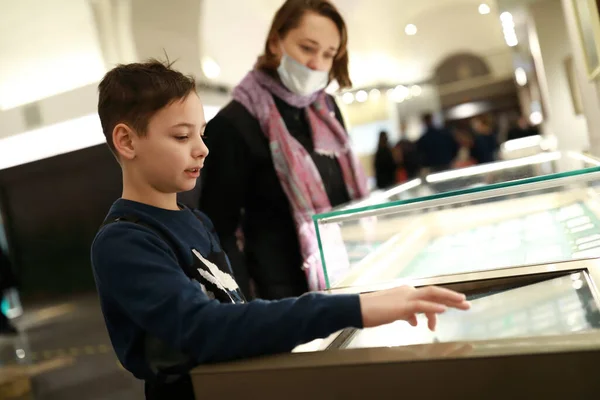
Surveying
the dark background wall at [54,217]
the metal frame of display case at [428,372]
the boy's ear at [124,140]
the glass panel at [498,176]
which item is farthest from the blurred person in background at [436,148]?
the metal frame of display case at [428,372]

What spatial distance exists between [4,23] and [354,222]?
2.20 meters

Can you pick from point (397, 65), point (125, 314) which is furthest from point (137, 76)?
point (397, 65)

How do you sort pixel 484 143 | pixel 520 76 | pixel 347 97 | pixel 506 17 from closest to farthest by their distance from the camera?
pixel 347 97 < pixel 506 17 < pixel 484 143 < pixel 520 76

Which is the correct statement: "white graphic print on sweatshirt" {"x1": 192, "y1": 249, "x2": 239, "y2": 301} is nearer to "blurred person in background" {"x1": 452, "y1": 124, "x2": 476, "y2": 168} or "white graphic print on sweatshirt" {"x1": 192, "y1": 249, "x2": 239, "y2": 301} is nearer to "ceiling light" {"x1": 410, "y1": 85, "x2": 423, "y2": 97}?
"blurred person in background" {"x1": 452, "y1": 124, "x2": 476, "y2": 168}

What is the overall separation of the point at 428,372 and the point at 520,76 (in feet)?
22.6

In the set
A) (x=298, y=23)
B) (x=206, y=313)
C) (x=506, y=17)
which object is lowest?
(x=206, y=313)

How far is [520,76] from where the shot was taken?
22.2ft

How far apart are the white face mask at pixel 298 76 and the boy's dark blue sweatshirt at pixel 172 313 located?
77 cm

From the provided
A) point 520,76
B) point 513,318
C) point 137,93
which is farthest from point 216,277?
point 520,76

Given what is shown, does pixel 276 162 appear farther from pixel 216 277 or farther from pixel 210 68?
pixel 210 68

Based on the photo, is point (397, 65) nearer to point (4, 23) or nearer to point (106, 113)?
point (4, 23)

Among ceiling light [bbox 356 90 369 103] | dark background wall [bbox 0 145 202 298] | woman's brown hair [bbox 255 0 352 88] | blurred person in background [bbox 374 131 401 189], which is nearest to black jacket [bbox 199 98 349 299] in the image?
woman's brown hair [bbox 255 0 352 88]

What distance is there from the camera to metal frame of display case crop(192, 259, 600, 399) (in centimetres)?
53

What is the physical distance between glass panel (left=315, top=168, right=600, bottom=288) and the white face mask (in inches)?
16.7
